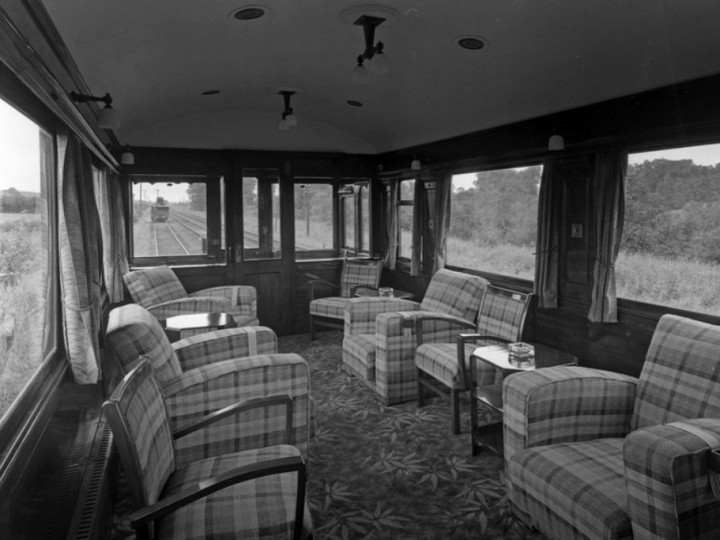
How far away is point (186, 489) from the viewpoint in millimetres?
1803

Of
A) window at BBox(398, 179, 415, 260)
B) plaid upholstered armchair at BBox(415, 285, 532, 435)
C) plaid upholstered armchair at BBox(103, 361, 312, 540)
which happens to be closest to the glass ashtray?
plaid upholstered armchair at BBox(415, 285, 532, 435)

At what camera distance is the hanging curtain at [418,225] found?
20.4ft

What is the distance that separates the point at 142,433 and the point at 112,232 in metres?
3.72

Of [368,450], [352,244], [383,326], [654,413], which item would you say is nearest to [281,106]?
[352,244]

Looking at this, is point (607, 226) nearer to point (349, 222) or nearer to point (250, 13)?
point (250, 13)

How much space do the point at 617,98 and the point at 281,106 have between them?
350cm

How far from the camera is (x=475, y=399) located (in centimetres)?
334

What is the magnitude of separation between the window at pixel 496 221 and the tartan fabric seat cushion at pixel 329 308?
1276 mm

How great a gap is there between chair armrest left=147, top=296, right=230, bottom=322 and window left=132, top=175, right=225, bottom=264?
117 centimetres

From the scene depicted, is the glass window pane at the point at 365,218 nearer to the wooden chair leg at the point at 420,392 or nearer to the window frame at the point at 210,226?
the window frame at the point at 210,226

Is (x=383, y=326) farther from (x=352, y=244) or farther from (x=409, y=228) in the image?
(x=352, y=244)

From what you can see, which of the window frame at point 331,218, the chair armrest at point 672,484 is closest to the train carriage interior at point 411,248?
the chair armrest at point 672,484

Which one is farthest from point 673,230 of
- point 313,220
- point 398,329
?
point 313,220

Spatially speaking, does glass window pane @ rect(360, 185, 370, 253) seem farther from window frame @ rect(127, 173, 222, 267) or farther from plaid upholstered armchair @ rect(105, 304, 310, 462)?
plaid upholstered armchair @ rect(105, 304, 310, 462)
